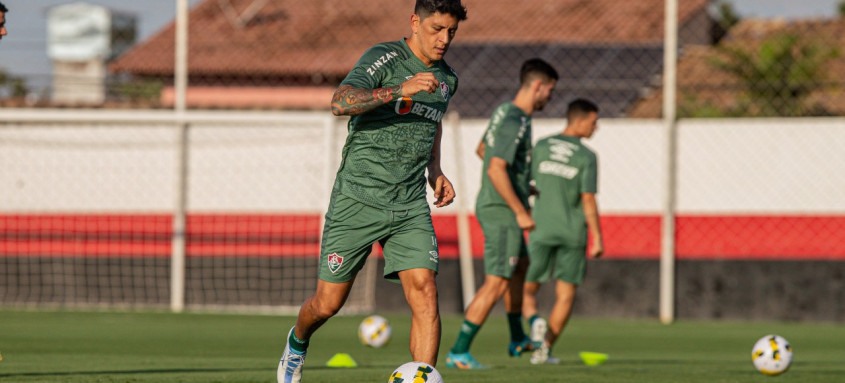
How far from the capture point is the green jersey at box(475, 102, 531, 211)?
1018cm

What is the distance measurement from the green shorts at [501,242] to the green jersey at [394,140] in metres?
2.89

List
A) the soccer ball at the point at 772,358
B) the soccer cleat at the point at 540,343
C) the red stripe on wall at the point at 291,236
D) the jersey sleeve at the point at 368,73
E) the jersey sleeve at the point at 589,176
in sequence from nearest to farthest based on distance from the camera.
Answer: the jersey sleeve at the point at 368,73
the soccer ball at the point at 772,358
the soccer cleat at the point at 540,343
the jersey sleeve at the point at 589,176
the red stripe on wall at the point at 291,236

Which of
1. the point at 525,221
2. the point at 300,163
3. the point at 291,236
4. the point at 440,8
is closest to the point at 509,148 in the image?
the point at 525,221

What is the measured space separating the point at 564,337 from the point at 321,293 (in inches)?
262

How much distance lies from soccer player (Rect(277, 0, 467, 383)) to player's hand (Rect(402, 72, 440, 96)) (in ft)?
1.19

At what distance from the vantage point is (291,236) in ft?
58.5

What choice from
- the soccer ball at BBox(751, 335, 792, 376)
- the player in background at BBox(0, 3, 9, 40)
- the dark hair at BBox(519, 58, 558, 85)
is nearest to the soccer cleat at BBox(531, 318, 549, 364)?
the soccer ball at BBox(751, 335, 792, 376)

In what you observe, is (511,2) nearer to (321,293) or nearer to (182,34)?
(182,34)

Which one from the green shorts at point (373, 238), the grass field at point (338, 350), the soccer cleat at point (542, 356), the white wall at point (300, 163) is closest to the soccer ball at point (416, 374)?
the green shorts at point (373, 238)

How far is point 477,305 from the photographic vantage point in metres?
10.2

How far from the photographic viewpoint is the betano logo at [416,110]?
7189 mm

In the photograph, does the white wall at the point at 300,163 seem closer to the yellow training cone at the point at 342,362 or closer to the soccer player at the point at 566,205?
the soccer player at the point at 566,205

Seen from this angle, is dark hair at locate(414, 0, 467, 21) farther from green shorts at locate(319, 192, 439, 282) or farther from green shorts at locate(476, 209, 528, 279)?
green shorts at locate(476, 209, 528, 279)

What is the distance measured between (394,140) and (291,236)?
1066 centimetres
